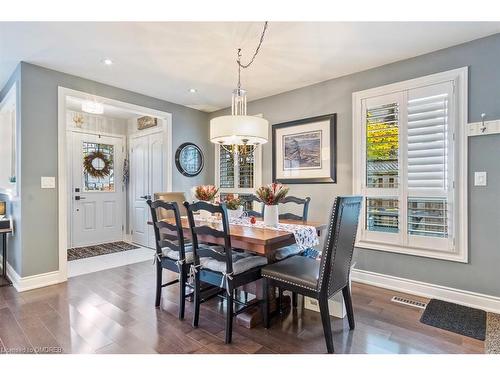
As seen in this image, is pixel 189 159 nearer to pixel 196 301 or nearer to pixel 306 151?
pixel 306 151

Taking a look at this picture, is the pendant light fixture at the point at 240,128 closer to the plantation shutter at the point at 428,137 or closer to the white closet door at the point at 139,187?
the plantation shutter at the point at 428,137

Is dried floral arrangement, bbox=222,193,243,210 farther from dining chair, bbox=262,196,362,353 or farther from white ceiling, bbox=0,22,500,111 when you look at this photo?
white ceiling, bbox=0,22,500,111

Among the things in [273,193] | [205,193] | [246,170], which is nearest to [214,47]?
[205,193]

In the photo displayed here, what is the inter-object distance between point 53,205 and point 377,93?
3.95 m

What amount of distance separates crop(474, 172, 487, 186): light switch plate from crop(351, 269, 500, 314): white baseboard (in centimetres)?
102

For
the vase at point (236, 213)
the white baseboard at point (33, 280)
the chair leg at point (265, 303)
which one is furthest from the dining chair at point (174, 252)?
the white baseboard at point (33, 280)

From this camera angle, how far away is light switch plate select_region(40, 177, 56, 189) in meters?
3.13

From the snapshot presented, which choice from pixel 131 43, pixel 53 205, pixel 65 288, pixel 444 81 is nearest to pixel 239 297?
pixel 65 288

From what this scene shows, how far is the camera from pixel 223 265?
212cm

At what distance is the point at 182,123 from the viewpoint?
4676 millimetres

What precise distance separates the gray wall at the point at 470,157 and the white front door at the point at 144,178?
9.28 feet

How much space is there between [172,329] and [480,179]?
9.85 feet
